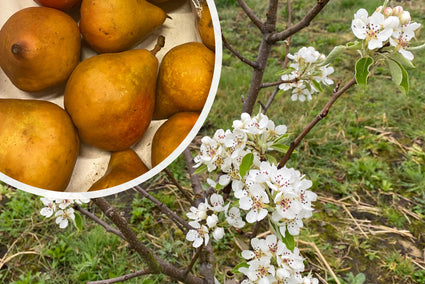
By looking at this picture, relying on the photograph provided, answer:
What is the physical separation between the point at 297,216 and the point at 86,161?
366mm

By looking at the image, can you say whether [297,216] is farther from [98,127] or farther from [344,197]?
[344,197]

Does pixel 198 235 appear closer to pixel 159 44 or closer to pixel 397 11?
pixel 159 44

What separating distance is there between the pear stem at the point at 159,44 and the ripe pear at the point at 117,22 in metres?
0.02

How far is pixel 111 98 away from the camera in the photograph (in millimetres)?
520

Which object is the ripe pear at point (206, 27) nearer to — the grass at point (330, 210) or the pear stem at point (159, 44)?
the pear stem at point (159, 44)

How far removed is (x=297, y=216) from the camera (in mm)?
704

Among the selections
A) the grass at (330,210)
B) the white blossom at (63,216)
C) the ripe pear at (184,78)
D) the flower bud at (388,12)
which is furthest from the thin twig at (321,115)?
the white blossom at (63,216)

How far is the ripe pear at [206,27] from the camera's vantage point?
581 millimetres

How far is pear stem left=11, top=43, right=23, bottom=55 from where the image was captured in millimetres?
486

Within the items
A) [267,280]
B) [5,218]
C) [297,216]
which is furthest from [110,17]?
[5,218]

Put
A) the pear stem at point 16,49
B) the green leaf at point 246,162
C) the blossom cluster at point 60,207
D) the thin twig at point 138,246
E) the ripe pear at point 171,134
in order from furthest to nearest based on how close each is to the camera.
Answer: the blossom cluster at point 60,207 → the thin twig at point 138,246 → the green leaf at point 246,162 → the ripe pear at point 171,134 → the pear stem at point 16,49

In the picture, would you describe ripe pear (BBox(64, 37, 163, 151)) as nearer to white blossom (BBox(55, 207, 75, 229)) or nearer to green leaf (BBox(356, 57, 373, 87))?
green leaf (BBox(356, 57, 373, 87))

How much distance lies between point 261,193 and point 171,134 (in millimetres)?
191

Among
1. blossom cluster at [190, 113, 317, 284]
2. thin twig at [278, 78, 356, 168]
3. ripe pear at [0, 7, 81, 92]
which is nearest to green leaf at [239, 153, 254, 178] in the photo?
blossom cluster at [190, 113, 317, 284]
